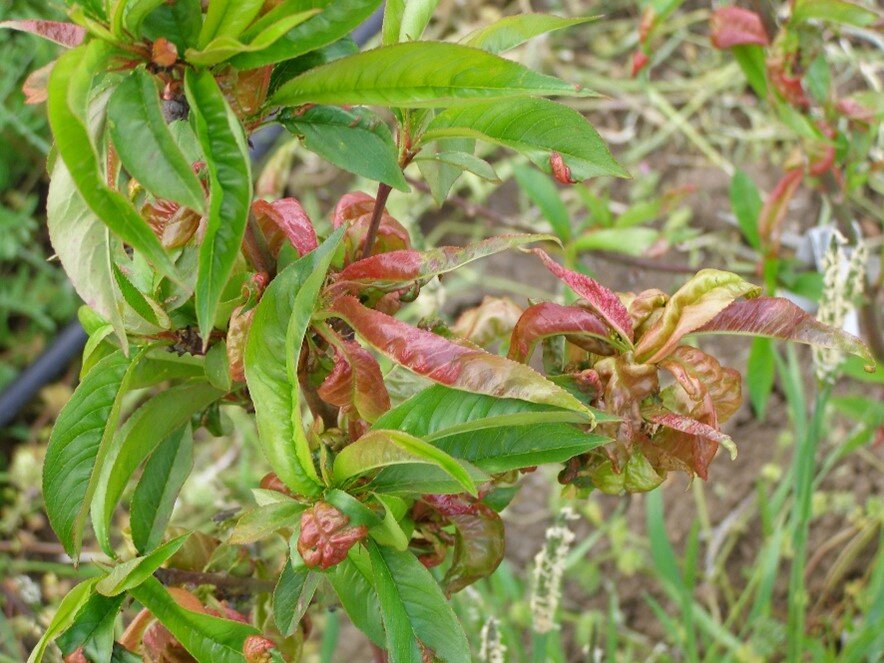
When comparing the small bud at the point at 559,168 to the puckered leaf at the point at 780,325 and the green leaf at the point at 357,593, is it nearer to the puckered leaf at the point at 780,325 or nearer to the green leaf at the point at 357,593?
the puckered leaf at the point at 780,325

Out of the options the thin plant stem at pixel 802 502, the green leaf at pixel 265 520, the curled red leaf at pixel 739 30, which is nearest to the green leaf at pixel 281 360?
the green leaf at pixel 265 520

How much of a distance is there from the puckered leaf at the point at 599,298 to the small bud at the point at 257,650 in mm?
277

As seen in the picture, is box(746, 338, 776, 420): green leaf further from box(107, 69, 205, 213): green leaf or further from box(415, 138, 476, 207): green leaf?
box(107, 69, 205, 213): green leaf

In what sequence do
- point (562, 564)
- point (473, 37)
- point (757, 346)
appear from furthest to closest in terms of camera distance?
point (757, 346) → point (562, 564) → point (473, 37)

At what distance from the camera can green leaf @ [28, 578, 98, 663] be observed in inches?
23.1

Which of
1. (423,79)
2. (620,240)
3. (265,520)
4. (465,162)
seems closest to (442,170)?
(465,162)

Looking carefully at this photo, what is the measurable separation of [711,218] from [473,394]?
1.64m

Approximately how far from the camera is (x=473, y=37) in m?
0.62

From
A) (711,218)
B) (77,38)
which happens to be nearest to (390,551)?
(77,38)

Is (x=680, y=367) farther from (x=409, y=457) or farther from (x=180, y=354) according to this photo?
(x=180, y=354)

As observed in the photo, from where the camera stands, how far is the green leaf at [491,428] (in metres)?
0.52

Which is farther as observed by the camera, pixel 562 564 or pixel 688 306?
pixel 562 564

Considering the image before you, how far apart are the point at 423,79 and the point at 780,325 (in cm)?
24

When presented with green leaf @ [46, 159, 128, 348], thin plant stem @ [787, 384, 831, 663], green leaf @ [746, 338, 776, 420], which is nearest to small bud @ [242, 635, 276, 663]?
green leaf @ [46, 159, 128, 348]
